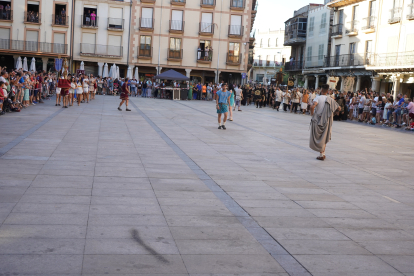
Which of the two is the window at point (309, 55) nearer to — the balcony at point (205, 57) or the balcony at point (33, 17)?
the balcony at point (205, 57)

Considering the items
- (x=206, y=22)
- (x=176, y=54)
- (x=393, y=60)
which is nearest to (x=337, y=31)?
(x=393, y=60)

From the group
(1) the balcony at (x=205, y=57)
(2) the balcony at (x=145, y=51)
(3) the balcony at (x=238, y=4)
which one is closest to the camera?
(2) the balcony at (x=145, y=51)

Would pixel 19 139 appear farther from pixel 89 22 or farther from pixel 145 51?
pixel 145 51

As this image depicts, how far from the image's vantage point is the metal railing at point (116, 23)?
49050mm

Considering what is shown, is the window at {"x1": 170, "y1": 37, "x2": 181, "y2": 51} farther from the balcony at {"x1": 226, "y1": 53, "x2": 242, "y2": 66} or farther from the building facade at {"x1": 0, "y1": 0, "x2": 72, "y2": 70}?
the building facade at {"x1": 0, "y1": 0, "x2": 72, "y2": 70}

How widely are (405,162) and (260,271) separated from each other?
8.42 m

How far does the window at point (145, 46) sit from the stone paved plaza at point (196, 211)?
39.4 metres

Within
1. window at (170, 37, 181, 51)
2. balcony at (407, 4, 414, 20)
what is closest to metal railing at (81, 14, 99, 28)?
window at (170, 37, 181, 51)

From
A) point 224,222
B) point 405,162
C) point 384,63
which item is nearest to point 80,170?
point 224,222

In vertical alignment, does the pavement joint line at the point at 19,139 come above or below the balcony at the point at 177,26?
below

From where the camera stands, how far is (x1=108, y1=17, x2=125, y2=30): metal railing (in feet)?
161

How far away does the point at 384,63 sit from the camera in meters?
36.4

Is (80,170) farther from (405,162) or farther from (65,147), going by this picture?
(405,162)

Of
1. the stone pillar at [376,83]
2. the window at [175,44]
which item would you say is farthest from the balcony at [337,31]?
the window at [175,44]
